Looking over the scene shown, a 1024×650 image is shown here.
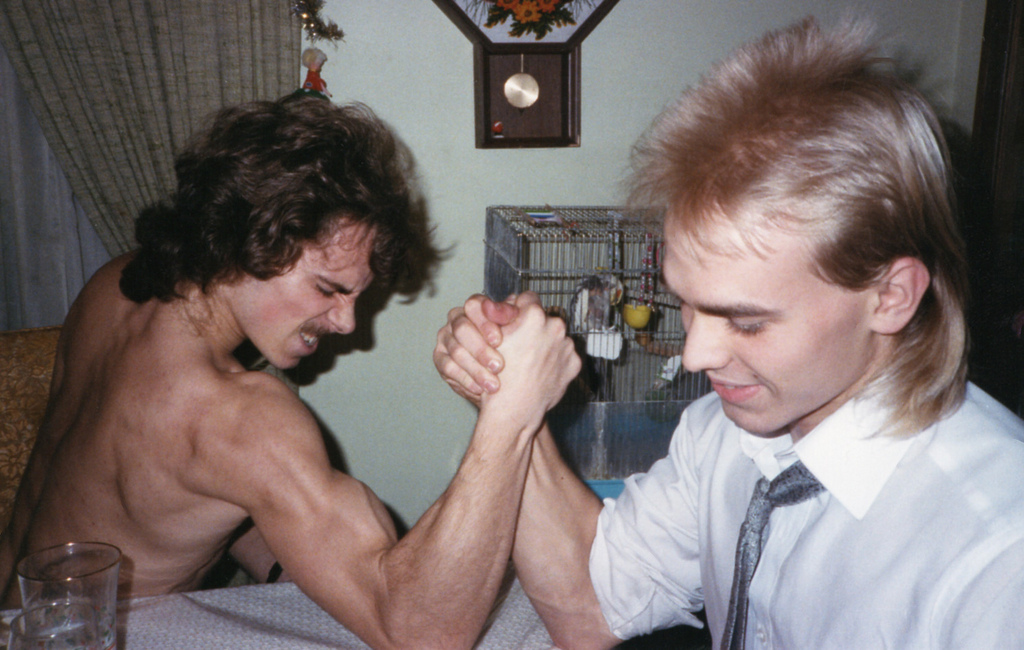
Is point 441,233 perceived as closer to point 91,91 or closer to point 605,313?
point 605,313

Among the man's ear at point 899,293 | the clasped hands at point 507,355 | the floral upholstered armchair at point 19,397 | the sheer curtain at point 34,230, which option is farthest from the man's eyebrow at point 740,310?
the sheer curtain at point 34,230

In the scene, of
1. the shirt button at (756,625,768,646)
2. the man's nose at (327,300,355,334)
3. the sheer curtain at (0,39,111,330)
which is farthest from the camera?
the sheer curtain at (0,39,111,330)

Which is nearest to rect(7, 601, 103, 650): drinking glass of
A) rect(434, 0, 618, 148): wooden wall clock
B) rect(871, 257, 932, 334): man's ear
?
rect(871, 257, 932, 334): man's ear

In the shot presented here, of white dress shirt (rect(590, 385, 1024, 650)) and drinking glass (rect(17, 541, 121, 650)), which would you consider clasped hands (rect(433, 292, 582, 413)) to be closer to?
white dress shirt (rect(590, 385, 1024, 650))

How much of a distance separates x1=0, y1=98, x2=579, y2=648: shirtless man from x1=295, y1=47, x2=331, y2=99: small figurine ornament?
78cm

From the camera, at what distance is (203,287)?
59.3 inches

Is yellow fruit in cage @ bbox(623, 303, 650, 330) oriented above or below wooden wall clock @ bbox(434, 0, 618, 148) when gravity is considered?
below

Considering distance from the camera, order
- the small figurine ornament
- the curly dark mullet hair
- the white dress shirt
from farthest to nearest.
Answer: the small figurine ornament
the curly dark mullet hair
the white dress shirt

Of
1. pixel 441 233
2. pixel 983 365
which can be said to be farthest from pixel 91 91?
pixel 983 365

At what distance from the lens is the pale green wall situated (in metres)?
2.69

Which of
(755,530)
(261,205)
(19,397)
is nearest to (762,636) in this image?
(755,530)

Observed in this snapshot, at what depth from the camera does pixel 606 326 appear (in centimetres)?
234

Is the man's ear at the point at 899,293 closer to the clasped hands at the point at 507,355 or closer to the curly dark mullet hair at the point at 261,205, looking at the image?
the clasped hands at the point at 507,355

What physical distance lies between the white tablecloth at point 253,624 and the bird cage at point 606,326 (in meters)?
1.23
